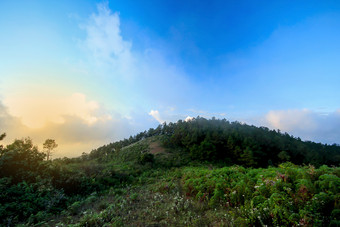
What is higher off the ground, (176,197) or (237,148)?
(237,148)

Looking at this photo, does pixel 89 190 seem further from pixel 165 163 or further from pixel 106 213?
pixel 165 163

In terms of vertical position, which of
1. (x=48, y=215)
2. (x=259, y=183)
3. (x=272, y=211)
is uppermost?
(x=259, y=183)

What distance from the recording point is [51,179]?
13609 millimetres

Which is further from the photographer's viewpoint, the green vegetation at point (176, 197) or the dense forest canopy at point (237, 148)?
the dense forest canopy at point (237, 148)

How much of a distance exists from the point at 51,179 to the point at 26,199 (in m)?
3.81

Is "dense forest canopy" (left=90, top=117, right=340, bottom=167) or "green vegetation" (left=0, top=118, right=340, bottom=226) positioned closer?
"green vegetation" (left=0, top=118, right=340, bottom=226)

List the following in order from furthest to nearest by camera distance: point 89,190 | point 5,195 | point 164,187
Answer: point 89,190
point 164,187
point 5,195

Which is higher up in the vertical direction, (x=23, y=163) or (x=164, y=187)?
(x=23, y=163)

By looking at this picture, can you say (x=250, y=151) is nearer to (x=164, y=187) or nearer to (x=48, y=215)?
(x=164, y=187)

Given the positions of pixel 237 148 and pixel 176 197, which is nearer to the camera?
pixel 176 197

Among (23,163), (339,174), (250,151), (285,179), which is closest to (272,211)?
(285,179)

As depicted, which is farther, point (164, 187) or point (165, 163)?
point (165, 163)

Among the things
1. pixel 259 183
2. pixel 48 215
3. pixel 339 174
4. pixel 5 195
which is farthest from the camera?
pixel 5 195

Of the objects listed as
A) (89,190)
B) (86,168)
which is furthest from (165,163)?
(89,190)
